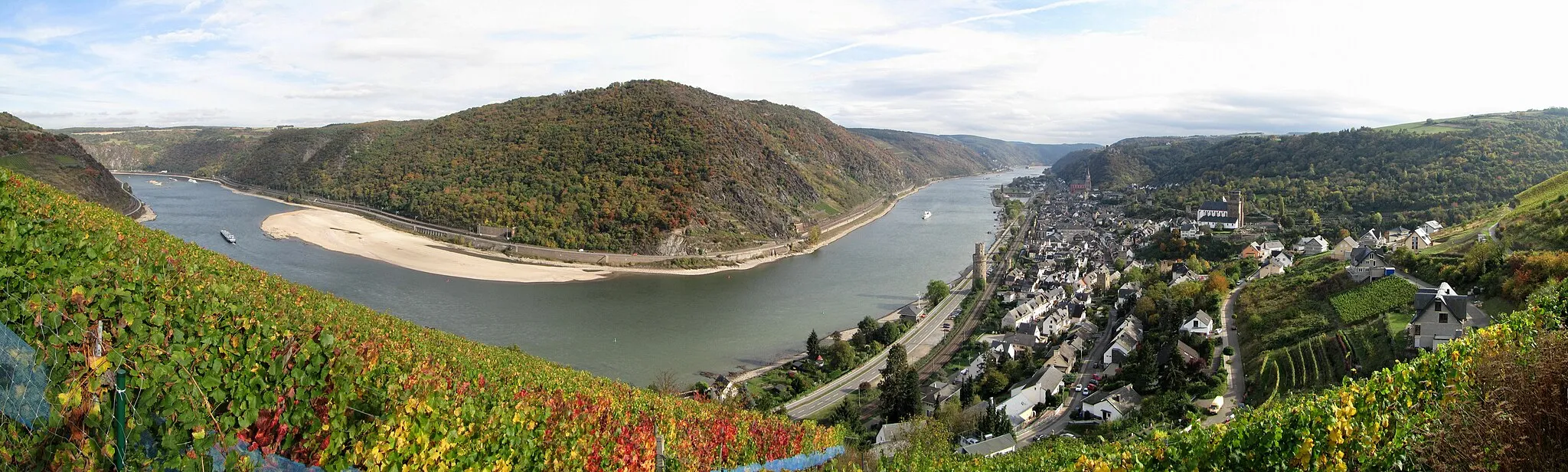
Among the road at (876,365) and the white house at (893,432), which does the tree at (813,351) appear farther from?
the white house at (893,432)

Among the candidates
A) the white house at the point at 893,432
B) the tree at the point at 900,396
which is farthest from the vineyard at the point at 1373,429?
the tree at the point at 900,396

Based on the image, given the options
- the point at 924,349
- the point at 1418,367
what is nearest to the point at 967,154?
the point at 924,349

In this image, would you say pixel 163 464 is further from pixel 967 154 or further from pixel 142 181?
pixel 967 154

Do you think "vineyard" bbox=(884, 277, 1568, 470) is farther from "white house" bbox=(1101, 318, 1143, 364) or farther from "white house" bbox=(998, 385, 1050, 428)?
"white house" bbox=(1101, 318, 1143, 364)

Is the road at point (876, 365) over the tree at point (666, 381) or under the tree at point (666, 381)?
under

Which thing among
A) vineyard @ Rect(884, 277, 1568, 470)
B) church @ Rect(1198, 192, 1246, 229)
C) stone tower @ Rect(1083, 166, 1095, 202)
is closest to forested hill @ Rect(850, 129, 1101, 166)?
stone tower @ Rect(1083, 166, 1095, 202)

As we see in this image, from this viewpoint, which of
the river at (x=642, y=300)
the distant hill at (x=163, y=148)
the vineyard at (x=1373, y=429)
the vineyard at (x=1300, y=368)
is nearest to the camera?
the vineyard at (x=1373, y=429)
